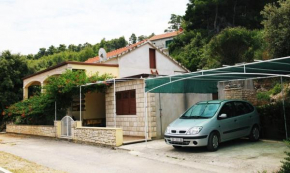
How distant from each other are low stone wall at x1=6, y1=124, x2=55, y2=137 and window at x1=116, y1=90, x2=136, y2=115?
14.3 feet

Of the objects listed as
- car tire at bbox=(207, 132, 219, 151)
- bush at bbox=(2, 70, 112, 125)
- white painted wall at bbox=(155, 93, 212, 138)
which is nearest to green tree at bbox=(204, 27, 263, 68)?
white painted wall at bbox=(155, 93, 212, 138)

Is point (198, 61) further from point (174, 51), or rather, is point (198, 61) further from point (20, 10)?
point (20, 10)

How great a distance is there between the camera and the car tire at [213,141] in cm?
927

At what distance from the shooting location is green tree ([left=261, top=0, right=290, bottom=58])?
15239 mm

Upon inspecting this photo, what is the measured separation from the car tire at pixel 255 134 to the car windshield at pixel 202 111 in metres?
2.16

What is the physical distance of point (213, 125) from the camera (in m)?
9.39

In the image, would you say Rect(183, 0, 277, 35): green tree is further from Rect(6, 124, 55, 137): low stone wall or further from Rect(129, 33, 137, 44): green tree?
Rect(129, 33, 137, 44): green tree

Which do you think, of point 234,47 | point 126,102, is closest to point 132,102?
point 126,102

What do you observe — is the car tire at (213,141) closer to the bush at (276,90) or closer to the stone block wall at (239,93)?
the stone block wall at (239,93)

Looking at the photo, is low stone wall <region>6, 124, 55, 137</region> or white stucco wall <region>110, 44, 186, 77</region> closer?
low stone wall <region>6, 124, 55, 137</region>

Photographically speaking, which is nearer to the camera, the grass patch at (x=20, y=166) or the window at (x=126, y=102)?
the grass patch at (x=20, y=166)

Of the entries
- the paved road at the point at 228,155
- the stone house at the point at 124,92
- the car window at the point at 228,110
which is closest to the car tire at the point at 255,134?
the paved road at the point at 228,155

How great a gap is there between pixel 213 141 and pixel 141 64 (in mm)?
15973

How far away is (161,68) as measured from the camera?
85.7ft
